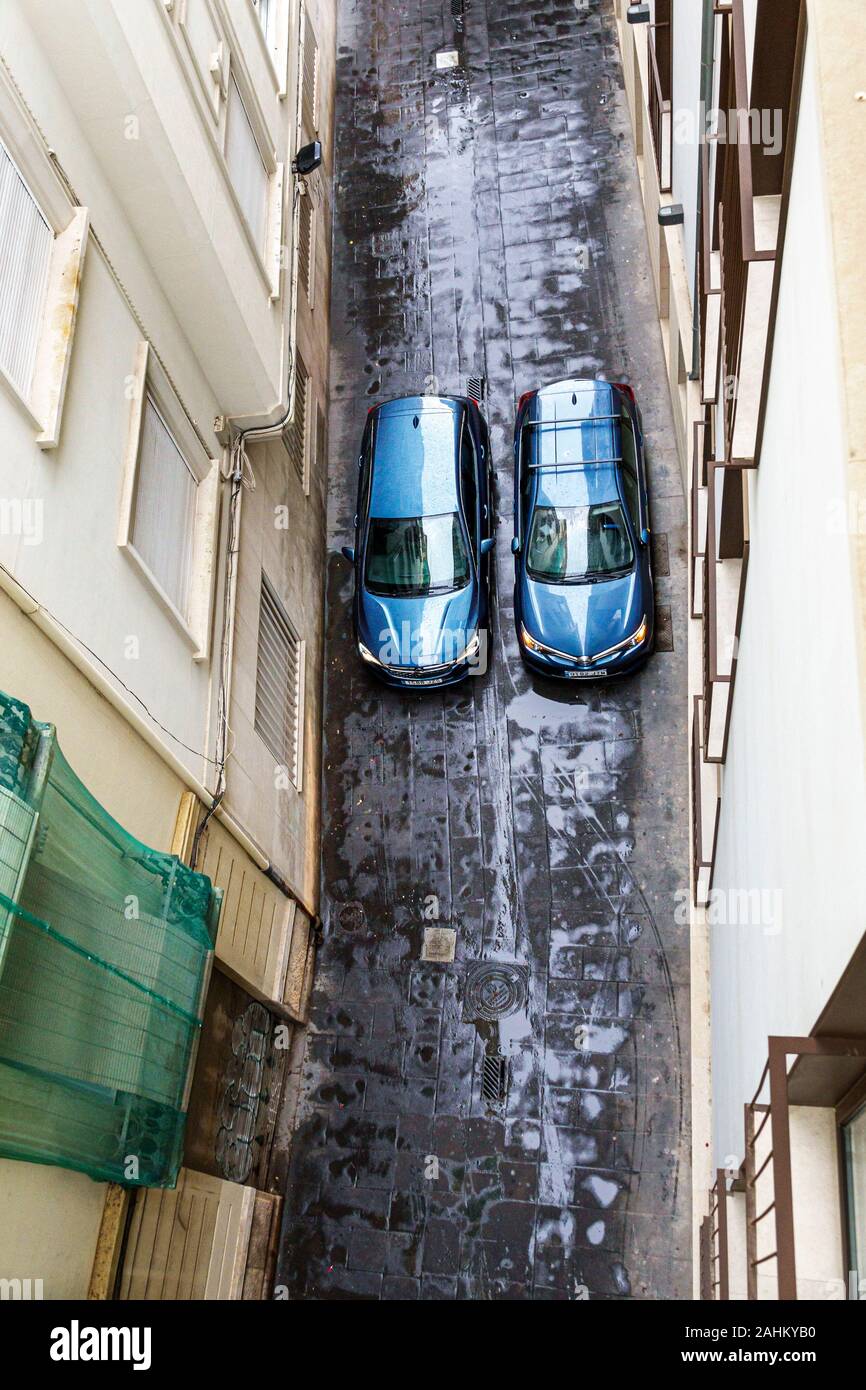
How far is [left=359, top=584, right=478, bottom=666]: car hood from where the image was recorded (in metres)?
12.3

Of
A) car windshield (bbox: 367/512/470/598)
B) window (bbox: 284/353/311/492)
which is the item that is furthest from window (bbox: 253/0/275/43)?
car windshield (bbox: 367/512/470/598)

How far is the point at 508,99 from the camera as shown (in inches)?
642

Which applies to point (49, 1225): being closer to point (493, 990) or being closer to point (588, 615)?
point (493, 990)

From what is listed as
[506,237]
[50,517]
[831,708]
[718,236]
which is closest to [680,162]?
[718,236]

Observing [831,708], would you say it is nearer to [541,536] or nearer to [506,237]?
[541,536]

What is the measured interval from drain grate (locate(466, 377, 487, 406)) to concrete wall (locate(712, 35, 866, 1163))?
26.6ft

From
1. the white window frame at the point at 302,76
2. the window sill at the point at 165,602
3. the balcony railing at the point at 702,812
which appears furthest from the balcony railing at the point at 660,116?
the window sill at the point at 165,602

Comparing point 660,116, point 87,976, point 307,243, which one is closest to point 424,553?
point 307,243

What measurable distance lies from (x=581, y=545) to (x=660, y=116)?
4597 millimetres

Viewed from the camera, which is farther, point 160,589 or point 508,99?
point 508,99

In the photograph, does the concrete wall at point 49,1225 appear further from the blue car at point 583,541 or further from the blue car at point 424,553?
the blue car at point 583,541

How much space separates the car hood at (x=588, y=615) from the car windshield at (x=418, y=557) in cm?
102

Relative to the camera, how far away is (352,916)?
1200 centimetres
